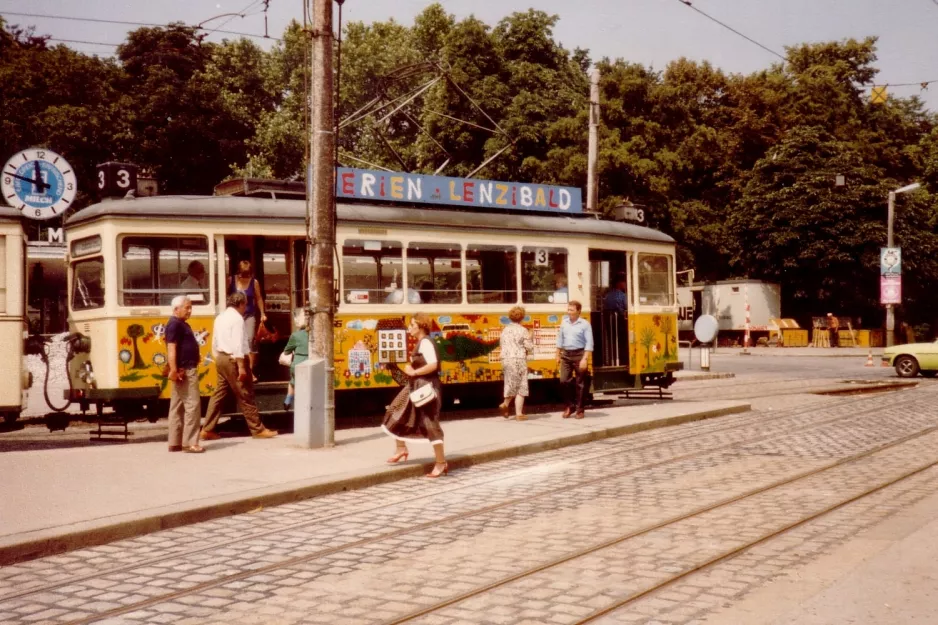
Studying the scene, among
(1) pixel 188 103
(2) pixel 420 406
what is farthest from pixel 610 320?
(1) pixel 188 103

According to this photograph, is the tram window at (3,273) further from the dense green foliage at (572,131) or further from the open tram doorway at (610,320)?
the dense green foliage at (572,131)

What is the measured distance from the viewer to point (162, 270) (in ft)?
43.1

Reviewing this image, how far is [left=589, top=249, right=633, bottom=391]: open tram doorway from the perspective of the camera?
17.8 meters

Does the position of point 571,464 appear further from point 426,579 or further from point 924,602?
point 924,602

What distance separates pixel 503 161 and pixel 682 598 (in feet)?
123

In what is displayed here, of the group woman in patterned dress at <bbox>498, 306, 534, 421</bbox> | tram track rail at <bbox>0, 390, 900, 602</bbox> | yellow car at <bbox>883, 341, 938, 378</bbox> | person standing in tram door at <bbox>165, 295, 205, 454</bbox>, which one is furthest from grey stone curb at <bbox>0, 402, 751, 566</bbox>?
yellow car at <bbox>883, 341, 938, 378</bbox>

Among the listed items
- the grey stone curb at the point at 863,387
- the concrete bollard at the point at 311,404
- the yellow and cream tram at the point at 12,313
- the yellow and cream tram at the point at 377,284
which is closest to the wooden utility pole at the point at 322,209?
the concrete bollard at the point at 311,404

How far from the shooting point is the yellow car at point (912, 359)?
2745cm

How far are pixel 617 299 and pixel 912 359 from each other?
537 inches

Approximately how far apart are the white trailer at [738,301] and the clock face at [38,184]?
36.8 m

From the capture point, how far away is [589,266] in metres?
17.4

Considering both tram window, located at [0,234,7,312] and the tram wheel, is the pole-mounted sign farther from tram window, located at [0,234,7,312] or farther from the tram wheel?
tram window, located at [0,234,7,312]

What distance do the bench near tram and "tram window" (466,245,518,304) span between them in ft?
0.07

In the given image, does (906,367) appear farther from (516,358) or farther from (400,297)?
(400,297)
